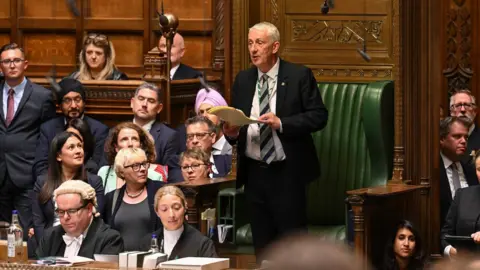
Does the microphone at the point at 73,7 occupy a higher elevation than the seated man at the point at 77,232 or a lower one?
higher

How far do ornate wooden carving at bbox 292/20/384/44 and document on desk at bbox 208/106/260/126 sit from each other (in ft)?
7.01

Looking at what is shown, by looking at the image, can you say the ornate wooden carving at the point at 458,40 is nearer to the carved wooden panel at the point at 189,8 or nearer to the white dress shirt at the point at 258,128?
the carved wooden panel at the point at 189,8

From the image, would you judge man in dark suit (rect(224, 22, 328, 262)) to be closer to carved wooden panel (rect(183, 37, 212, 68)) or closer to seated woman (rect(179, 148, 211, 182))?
seated woman (rect(179, 148, 211, 182))

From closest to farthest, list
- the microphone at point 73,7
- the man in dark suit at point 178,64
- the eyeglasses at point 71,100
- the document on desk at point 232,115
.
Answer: the document on desk at point 232,115 < the eyeglasses at point 71,100 < the man in dark suit at point 178,64 < the microphone at point 73,7

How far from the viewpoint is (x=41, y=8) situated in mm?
8734

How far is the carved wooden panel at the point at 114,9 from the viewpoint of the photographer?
8.63m

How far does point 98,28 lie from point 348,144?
2.96 metres

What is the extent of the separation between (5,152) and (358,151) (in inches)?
82.8

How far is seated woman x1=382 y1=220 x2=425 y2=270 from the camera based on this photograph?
5438mm

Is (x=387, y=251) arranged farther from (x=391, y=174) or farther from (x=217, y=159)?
(x=217, y=159)

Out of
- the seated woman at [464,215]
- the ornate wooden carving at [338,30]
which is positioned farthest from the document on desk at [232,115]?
the ornate wooden carving at [338,30]

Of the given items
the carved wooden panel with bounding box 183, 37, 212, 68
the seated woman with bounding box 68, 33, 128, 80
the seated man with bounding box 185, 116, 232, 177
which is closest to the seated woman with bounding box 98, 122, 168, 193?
the seated man with bounding box 185, 116, 232, 177

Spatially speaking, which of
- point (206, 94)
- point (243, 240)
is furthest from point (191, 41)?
point (243, 240)

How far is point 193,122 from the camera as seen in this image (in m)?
6.21
